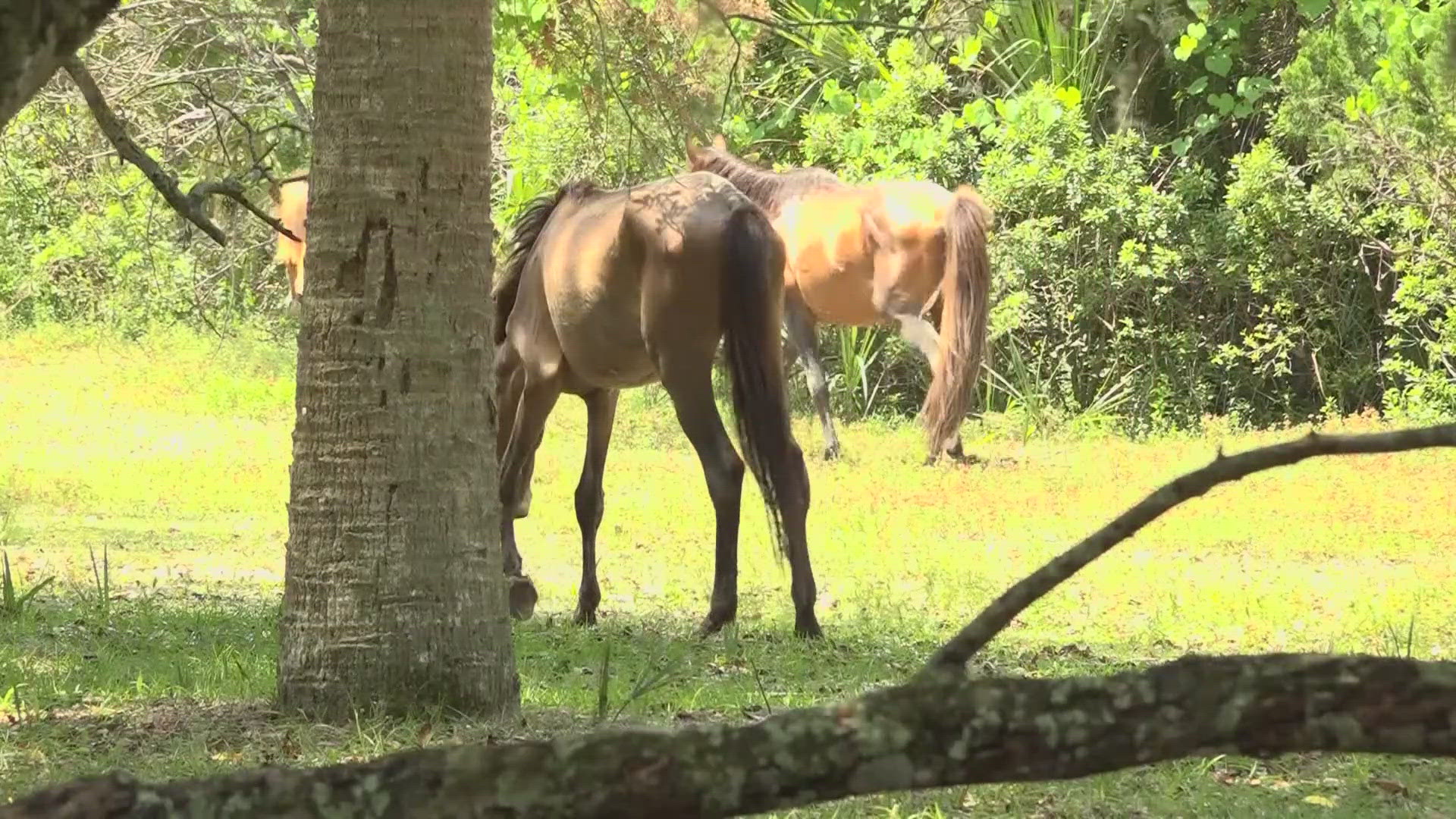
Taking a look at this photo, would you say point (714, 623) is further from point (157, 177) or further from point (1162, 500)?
point (1162, 500)

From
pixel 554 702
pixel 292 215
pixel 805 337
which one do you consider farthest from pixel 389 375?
pixel 292 215

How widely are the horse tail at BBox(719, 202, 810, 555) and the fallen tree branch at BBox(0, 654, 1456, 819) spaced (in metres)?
5.25

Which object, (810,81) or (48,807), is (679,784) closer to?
(48,807)

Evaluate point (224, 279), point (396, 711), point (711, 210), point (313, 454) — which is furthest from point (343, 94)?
point (224, 279)

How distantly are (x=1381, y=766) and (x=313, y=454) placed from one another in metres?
2.91

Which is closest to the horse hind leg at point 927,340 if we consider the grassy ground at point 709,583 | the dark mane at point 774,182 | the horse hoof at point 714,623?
the grassy ground at point 709,583

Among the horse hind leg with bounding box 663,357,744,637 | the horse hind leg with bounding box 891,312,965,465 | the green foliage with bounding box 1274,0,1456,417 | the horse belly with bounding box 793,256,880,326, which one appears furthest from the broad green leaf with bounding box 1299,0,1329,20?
the horse hind leg with bounding box 663,357,744,637

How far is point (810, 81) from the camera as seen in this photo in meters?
18.5

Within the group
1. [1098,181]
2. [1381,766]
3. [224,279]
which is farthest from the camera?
[224,279]

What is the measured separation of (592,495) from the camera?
8195 mm

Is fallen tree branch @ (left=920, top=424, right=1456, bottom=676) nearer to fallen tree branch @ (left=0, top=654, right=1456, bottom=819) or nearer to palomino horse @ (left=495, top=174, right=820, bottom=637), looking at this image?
fallen tree branch @ (left=0, top=654, right=1456, bottom=819)

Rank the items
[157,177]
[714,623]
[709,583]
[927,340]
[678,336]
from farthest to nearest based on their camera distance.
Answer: [927,340], [709,583], [714,623], [678,336], [157,177]

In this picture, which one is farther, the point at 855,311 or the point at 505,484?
the point at 855,311

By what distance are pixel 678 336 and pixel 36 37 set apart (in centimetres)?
536
